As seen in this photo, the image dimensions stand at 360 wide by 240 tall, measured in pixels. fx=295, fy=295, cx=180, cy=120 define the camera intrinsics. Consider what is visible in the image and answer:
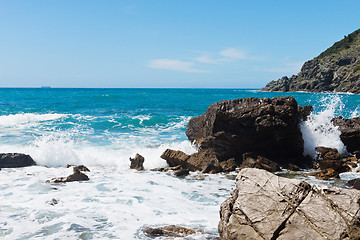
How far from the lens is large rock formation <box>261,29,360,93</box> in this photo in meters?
81.5

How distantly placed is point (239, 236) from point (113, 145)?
550 inches

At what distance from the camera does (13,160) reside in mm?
13484

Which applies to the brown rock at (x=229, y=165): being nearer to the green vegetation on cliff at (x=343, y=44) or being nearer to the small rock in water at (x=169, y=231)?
the small rock in water at (x=169, y=231)

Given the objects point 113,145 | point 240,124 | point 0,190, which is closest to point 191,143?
point 240,124

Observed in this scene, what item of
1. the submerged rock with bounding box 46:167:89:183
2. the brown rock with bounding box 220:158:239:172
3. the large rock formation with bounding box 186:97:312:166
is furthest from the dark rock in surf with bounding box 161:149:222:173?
the submerged rock with bounding box 46:167:89:183

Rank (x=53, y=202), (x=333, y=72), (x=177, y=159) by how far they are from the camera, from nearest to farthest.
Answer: (x=53, y=202) < (x=177, y=159) < (x=333, y=72)

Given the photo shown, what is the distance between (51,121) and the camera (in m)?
27.9

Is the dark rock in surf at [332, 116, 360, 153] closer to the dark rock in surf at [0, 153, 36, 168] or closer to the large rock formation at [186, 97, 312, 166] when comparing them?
the large rock formation at [186, 97, 312, 166]

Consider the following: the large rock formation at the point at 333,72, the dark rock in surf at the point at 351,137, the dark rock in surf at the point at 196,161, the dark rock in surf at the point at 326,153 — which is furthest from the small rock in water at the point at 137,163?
the large rock formation at the point at 333,72

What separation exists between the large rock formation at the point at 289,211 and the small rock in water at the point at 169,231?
4.22 ft

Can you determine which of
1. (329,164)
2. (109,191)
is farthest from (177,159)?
(329,164)

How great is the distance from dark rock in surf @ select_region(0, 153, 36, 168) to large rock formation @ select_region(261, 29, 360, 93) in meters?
79.3

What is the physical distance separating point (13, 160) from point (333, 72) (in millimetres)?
94742

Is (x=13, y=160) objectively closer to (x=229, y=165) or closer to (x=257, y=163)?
(x=229, y=165)
